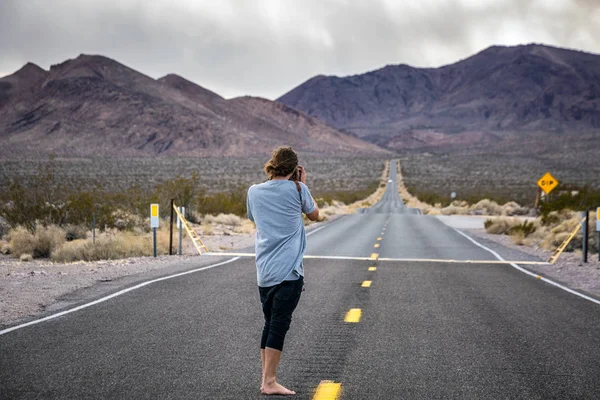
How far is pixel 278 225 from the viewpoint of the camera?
5.32 metres

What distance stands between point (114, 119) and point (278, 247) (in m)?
159

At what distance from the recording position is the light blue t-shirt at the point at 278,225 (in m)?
5.25

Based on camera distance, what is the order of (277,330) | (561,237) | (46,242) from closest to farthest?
(277,330) < (46,242) < (561,237)

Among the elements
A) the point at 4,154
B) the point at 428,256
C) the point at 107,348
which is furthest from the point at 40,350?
the point at 4,154

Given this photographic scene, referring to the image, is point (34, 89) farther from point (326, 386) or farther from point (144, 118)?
point (326, 386)

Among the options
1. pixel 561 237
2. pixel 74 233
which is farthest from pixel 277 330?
pixel 561 237

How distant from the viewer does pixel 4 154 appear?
389 feet

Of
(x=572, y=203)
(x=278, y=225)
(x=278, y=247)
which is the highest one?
(x=278, y=225)

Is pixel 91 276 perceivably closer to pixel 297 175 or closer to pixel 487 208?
pixel 297 175

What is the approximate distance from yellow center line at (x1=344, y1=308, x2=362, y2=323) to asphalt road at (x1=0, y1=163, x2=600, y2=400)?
0.12 meters

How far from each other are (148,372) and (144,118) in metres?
159

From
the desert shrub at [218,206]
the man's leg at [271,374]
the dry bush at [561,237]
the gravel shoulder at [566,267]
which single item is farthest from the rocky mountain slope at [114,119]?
the man's leg at [271,374]

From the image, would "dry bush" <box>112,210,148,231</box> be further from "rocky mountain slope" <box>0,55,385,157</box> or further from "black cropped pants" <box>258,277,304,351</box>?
"rocky mountain slope" <box>0,55,385,157</box>

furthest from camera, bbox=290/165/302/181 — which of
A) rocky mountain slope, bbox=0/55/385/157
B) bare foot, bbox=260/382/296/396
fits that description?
rocky mountain slope, bbox=0/55/385/157
